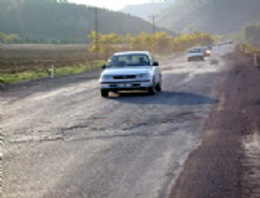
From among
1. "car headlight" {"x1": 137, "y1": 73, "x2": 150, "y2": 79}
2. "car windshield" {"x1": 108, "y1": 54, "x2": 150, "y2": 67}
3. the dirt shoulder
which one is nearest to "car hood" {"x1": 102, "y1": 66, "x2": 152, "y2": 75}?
"car headlight" {"x1": 137, "y1": 73, "x2": 150, "y2": 79}

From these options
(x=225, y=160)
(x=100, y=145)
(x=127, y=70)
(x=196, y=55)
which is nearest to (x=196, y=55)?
(x=196, y=55)

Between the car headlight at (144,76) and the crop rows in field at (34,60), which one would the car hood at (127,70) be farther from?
the crop rows in field at (34,60)

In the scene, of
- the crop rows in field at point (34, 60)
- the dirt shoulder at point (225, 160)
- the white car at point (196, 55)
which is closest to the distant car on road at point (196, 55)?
the white car at point (196, 55)

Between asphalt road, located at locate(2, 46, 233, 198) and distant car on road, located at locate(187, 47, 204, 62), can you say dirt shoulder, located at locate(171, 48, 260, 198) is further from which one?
distant car on road, located at locate(187, 47, 204, 62)

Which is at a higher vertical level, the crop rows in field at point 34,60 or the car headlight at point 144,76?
the car headlight at point 144,76

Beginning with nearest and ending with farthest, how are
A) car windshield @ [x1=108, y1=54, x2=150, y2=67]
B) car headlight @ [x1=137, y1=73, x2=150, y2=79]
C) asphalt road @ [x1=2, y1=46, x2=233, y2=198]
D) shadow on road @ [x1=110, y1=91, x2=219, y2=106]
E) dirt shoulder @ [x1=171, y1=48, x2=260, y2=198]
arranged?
dirt shoulder @ [x1=171, y1=48, x2=260, y2=198] < asphalt road @ [x1=2, y1=46, x2=233, y2=198] < shadow on road @ [x1=110, y1=91, x2=219, y2=106] < car headlight @ [x1=137, y1=73, x2=150, y2=79] < car windshield @ [x1=108, y1=54, x2=150, y2=67]

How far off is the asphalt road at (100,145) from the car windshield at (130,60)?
2.73 metres

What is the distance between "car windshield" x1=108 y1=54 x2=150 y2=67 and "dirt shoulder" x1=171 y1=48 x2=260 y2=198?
5.82 m

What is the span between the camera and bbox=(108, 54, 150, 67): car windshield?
1828 cm

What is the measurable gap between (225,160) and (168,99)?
8.99 m

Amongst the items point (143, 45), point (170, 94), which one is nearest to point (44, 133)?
point (170, 94)

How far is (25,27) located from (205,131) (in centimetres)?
16325

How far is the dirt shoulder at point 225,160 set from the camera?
5.46m

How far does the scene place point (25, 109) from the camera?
1428 centimetres
